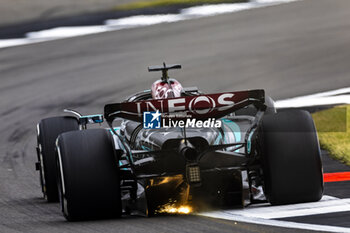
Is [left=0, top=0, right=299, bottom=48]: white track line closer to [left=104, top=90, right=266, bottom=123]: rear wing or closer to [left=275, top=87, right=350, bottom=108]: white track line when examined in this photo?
[left=275, top=87, right=350, bottom=108]: white track line

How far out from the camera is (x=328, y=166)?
12.0 metres

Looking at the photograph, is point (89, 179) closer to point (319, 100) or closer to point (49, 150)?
point (49, 150)

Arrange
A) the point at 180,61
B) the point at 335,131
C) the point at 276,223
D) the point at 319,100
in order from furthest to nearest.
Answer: the point at 180,61 → the point at 319,100 → the point at 335,131 → the point at 276,223

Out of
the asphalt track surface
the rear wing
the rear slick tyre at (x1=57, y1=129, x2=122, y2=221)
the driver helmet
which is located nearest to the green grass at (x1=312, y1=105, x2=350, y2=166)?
the asphalt track surface

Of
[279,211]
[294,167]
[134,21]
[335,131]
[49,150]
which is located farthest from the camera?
[134,21]

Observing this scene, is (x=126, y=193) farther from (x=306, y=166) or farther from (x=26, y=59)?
(x=26, y=59)

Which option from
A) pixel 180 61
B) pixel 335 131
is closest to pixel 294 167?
pixel 335 131

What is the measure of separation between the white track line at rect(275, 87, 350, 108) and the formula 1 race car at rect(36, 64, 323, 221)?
852 centimetres

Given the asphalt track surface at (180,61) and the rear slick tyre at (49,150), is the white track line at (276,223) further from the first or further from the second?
the asphalt track surface at (180,61)

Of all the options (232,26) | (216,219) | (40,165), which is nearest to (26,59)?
(232,26)

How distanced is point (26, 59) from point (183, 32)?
4.49 meters

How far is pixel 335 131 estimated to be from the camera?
1487 cm

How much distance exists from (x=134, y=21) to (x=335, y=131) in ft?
41.5

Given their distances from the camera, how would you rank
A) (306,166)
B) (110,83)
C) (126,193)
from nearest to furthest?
(306,166) → (126,193) → (110,83)
